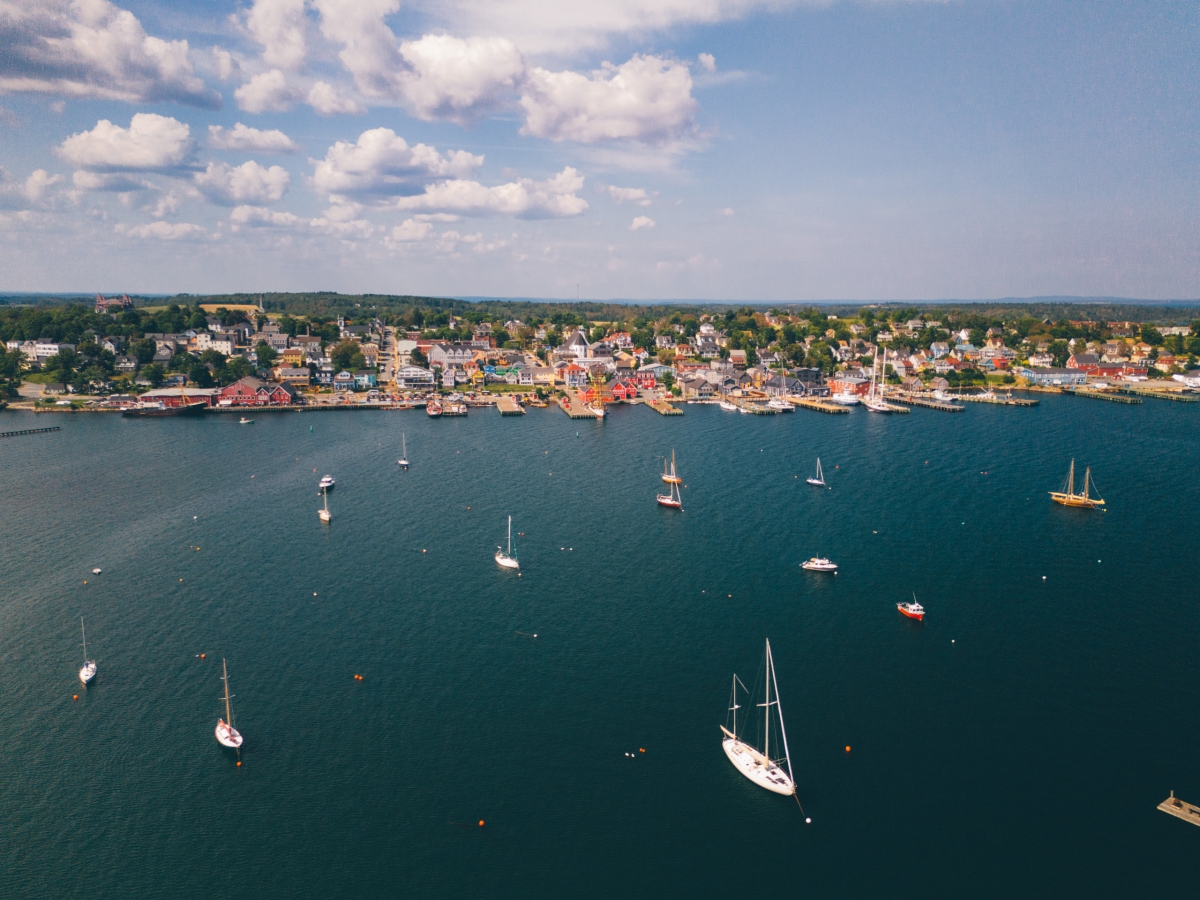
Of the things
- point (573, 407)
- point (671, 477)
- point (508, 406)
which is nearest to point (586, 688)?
point (671, 477)

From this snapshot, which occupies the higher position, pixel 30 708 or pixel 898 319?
pixel 898 319

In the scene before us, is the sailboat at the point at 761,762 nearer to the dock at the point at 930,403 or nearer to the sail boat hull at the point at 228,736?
the sail boat hull at the point at 228,736

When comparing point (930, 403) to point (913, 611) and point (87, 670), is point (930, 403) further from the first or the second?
point (87, 670)

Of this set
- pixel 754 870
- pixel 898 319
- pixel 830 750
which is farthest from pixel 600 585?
pixel 898 319

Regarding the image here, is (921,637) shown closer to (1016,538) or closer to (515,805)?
(1016,538)

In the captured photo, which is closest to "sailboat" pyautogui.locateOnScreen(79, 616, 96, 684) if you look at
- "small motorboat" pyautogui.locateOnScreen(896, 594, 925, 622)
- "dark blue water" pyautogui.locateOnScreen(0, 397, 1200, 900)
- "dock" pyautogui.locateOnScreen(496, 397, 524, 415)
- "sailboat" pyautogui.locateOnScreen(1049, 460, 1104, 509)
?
"dark blue water" pyautogui.locateOnScreen(0, 397, 1200, 900)
